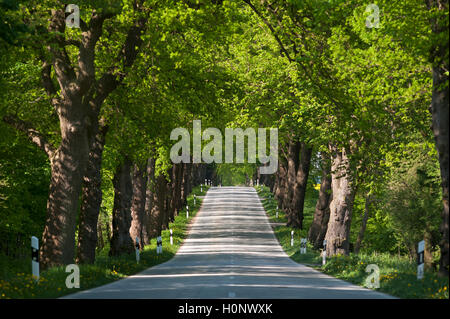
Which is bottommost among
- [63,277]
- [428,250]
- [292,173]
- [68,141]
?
[428,250]

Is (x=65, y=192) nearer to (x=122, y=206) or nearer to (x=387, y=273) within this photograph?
(x=387, y=273)

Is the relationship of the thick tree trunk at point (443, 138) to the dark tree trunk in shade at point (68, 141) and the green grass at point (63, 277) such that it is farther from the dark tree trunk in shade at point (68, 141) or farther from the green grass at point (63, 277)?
the dark tree trunk in shade at point (68, 141)

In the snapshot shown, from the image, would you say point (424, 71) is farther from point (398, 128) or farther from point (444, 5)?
point (444, 5)

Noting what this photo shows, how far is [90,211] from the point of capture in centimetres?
2330

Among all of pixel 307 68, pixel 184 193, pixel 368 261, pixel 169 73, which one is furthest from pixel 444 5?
pixel 184 193

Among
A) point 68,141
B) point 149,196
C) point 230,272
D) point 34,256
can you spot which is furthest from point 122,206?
point 34,256

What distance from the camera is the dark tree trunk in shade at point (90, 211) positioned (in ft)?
75.9

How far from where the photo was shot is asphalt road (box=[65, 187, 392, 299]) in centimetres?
1488

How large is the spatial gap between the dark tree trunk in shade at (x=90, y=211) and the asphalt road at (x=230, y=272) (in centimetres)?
190

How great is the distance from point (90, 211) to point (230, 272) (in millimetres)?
4760

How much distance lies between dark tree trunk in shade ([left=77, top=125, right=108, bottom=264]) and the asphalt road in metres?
1.90

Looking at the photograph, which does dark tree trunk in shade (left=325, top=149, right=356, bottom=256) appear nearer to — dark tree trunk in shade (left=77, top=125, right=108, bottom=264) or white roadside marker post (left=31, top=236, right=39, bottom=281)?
dark tree trunk in shade (left=77, top=125, right=108, bottom=264)

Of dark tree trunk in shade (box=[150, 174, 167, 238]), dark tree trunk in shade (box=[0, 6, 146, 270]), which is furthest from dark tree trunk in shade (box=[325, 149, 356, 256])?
dark tree trunk in shade (box=[150, 174, 167, 238])

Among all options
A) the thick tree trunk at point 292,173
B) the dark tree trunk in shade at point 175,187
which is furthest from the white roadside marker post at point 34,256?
the dark tree trunk in shade at point 175,187
